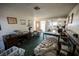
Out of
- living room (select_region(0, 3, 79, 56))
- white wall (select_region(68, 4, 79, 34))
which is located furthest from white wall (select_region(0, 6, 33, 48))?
white wall (select_region(68, 4, 79, 34))

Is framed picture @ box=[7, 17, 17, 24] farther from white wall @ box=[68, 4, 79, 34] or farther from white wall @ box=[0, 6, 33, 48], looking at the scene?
white wall @ box=[68, 4, 79, 34]

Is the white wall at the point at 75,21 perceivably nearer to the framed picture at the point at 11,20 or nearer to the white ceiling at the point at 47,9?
the white ceiling at the point at 47,9

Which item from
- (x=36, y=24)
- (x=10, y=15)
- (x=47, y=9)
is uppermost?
(x=47, y=9)

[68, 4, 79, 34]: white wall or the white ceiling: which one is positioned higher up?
the white ceiling

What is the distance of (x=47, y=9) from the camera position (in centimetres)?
152

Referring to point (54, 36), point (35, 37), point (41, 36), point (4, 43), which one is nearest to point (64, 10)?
point (54, 36)

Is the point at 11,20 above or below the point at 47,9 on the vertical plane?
below

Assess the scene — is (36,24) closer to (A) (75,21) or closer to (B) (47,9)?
(B) (47,9)

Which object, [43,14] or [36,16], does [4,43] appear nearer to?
[36,16]

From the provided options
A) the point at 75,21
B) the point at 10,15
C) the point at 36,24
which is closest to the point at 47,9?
the point at 36,24

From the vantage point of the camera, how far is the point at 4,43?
156 centimetres

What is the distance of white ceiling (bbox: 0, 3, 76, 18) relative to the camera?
1476 mm

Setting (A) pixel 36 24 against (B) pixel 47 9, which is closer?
(B) pixel 47 9

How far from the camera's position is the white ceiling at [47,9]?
1476mm
